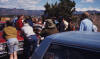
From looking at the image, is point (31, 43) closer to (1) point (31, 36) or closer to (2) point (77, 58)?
(1) point (31, 36)

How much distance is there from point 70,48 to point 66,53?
108mm

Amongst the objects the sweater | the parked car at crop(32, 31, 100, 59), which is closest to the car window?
the parked car at crop(32, 31, 100, 59)

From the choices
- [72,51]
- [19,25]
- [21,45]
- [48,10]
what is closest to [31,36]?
[21,45]

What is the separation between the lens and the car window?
2.19 metres

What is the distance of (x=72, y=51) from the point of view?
237 cm

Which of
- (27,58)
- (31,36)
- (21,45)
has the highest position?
(31,36)

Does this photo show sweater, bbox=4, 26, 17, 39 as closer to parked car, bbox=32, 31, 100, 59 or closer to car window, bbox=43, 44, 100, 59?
parked car, bbox=32, 31, 100, 59

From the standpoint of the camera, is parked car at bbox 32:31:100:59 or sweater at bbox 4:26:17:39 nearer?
parked car at bbox 32:31:100:59

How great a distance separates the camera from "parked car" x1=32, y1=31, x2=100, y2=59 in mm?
2172

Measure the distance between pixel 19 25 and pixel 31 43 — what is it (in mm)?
1709

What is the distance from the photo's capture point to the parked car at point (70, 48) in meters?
2.17

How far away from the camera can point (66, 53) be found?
2.44 metres

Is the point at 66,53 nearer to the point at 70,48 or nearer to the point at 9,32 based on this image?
the point at 70,48

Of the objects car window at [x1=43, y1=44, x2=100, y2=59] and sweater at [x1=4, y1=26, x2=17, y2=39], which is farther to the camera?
sweater at [x1=4, y1=26, x2=17, y2=39]
